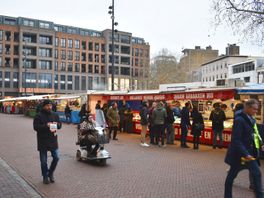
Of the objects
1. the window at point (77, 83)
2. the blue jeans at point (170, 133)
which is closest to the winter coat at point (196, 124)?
the blue jeans at point (170, 133)

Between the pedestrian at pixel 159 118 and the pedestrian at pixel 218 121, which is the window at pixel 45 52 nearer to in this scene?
the pedestrian at pixel 159 118

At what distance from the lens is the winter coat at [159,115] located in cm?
1416

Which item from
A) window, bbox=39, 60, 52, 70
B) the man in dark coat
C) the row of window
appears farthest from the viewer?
window, bbox=39, 60, 52, 70

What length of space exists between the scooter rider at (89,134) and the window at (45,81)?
251 ft

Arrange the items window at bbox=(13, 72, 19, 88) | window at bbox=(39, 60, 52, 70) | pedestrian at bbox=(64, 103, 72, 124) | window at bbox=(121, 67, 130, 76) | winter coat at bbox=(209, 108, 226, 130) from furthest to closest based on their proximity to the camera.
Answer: window at bbox=(121, 67, 130, 76), window at bbox=(39, 60, 52, 70), window at bbox=(13, 72, 19, 88), pedestrian at bbox=(64, 103, 72, 124), winter coat at bbox=(209, 108, 226, 130)

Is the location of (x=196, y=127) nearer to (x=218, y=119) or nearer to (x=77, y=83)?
(x=218, y=119)

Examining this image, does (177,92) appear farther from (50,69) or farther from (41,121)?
(50,69)

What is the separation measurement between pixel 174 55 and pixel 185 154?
61.6m

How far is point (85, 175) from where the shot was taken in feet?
28.4

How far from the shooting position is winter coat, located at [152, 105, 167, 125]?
14.2 meters

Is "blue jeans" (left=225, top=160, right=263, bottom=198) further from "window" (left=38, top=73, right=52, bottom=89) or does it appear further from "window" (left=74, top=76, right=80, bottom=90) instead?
"window" (left=74, top=76, right=80, bottom=90)

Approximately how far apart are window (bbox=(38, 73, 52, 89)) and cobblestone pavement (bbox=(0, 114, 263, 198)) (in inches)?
2867

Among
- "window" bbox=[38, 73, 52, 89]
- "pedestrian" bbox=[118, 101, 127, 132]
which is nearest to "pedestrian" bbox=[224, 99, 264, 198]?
"pedestrian" bbox=[118, 101, 127, 132]

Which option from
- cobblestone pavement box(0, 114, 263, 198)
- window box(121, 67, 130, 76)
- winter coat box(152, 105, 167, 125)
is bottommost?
Result: cobblestone pavement box(0, 114, 263, 198)
